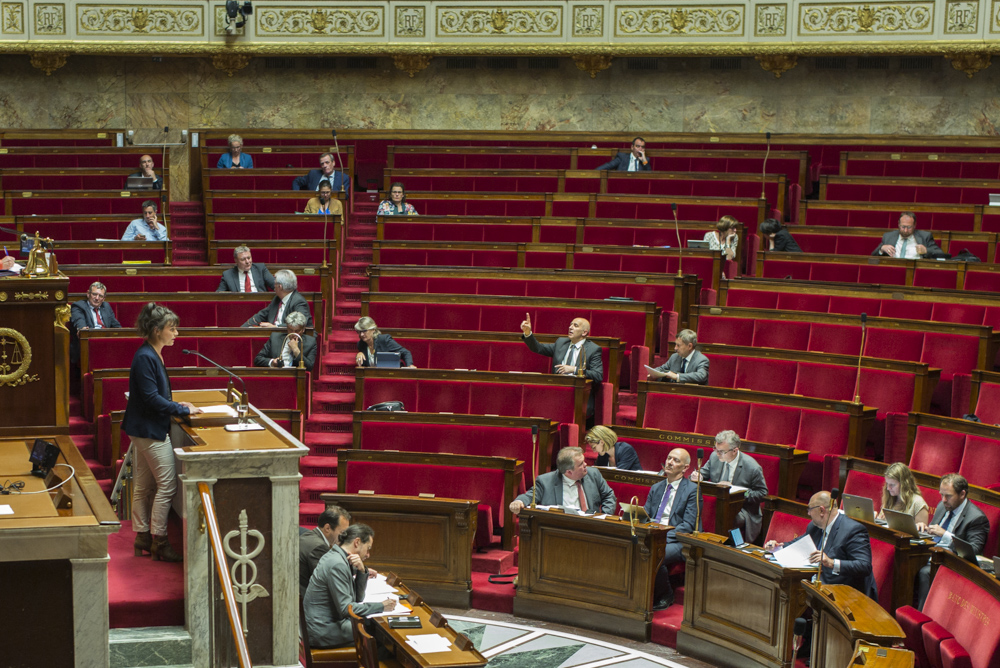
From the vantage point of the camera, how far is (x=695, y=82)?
577 cm

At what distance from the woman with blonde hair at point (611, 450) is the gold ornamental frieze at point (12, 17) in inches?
163

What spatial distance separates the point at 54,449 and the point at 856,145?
440 cm

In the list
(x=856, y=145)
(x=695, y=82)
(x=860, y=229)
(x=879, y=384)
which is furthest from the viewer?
(x=695, y=82)

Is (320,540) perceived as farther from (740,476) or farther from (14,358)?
(740,476)

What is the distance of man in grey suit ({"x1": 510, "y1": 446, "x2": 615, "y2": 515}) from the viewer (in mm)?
2811

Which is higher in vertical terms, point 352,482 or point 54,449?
point 54,449

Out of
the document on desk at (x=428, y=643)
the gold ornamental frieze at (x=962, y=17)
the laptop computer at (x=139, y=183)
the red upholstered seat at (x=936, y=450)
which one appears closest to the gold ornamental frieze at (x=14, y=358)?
the document on desk at (x=428, y=643)

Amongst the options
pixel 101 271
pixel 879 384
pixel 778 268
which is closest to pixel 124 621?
pixel 879 384

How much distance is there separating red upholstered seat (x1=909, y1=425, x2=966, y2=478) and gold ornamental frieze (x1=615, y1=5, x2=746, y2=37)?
10.3 feet

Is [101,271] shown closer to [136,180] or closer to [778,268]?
[136,180]

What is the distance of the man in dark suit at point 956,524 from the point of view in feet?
7.86

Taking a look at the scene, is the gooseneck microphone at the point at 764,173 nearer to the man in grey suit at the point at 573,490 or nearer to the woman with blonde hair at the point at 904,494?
the man in grey suit at the point at 573,490

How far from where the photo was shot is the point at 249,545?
1.61 meters

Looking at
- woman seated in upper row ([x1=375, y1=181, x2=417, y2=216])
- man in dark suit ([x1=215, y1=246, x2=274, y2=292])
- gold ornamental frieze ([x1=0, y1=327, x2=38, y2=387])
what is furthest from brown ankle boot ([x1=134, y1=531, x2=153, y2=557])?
woman seated in upper row ([x1=375, y1=181, x2=417, y2=216])
